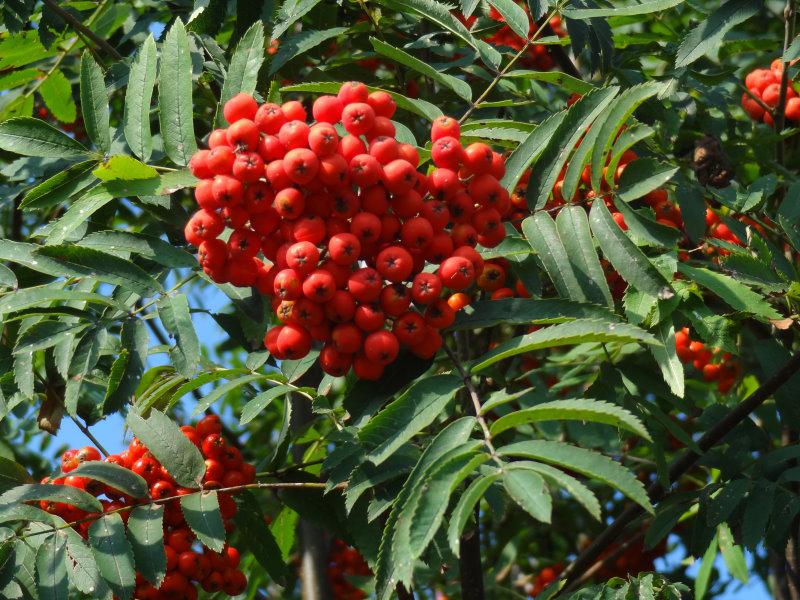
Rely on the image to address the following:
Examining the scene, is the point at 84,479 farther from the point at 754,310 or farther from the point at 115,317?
the point at 754,310

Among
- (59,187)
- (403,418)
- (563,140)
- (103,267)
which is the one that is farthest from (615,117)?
(59,187)

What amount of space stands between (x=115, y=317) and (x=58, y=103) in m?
1.64

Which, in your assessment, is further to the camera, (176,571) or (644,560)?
(644,560)

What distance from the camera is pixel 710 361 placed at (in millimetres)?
3947

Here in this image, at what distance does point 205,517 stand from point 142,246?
2.15 feet

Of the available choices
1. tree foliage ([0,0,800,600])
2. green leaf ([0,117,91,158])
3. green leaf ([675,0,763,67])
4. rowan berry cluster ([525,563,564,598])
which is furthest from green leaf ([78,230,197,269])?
rowan berry cluster ([525,563,564,598])

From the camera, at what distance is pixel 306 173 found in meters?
2.16

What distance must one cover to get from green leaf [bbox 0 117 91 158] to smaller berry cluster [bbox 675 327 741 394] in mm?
2241

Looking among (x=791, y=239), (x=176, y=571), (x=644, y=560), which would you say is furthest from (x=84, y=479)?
(x=644, y=560)

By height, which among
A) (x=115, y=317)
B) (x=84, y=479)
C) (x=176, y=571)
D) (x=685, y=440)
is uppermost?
(x=115, y=317)

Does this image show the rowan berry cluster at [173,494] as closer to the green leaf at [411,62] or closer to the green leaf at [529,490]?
the green leaf at [529,490]

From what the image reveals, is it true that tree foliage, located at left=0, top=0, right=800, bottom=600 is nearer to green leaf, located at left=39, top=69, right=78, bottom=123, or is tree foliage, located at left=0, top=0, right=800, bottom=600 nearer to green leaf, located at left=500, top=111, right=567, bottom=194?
green leaf, located at left=500, top=111, right=567, bottom=194

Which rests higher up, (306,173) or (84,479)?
(306,173)

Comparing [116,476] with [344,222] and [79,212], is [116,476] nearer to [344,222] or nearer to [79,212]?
[79,212]
